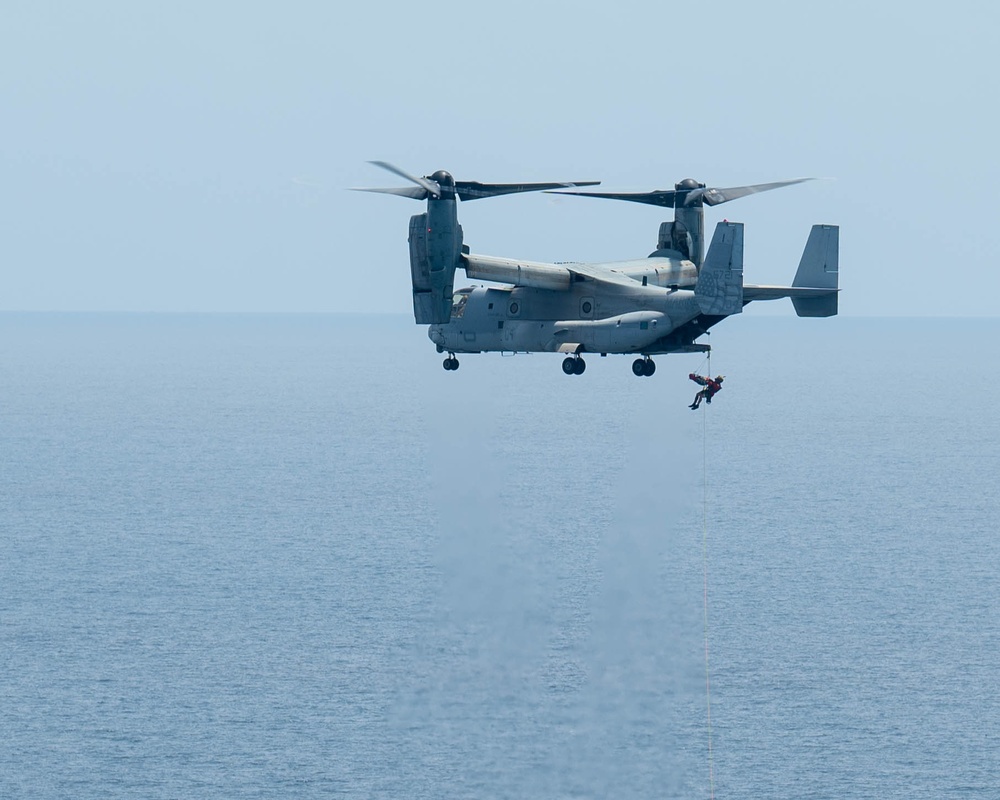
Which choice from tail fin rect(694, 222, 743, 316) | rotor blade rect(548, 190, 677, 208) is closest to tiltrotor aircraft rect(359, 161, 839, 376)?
tail fin rect(694, 222, 743, 316)

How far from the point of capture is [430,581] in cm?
19950

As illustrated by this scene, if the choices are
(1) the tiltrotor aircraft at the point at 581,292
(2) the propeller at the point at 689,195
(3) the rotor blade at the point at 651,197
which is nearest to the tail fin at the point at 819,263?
(1) the tiltrotor aircraft at the point at 581,292

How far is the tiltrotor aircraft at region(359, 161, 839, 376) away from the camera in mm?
62000

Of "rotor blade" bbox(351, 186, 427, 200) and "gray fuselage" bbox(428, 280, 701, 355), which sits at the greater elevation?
"rotor blade" bbox(351, 186, 427, 200)

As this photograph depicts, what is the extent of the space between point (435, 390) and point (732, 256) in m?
36.4

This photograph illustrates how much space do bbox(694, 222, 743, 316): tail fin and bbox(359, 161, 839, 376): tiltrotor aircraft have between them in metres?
0.04

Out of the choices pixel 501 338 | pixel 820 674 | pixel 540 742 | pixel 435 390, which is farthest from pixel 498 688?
pixel 501 338

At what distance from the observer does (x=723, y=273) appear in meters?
61.6

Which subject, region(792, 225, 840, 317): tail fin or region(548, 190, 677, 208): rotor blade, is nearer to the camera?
region(792, 225, 840, 317): tail fin

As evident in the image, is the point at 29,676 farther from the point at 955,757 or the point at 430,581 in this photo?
the point at 955,757

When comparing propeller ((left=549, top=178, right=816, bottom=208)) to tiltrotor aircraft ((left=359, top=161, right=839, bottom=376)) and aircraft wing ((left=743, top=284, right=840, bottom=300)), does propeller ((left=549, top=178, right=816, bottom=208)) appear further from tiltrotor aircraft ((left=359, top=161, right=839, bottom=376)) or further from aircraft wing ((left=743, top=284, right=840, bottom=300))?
aircraft wing ((left=743, top=284, right=840, bottom=300))

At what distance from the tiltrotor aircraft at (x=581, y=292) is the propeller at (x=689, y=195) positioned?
0.09m

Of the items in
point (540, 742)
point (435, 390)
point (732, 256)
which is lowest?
point (540, 742)

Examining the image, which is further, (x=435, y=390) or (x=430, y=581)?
(x=430, y=581)
